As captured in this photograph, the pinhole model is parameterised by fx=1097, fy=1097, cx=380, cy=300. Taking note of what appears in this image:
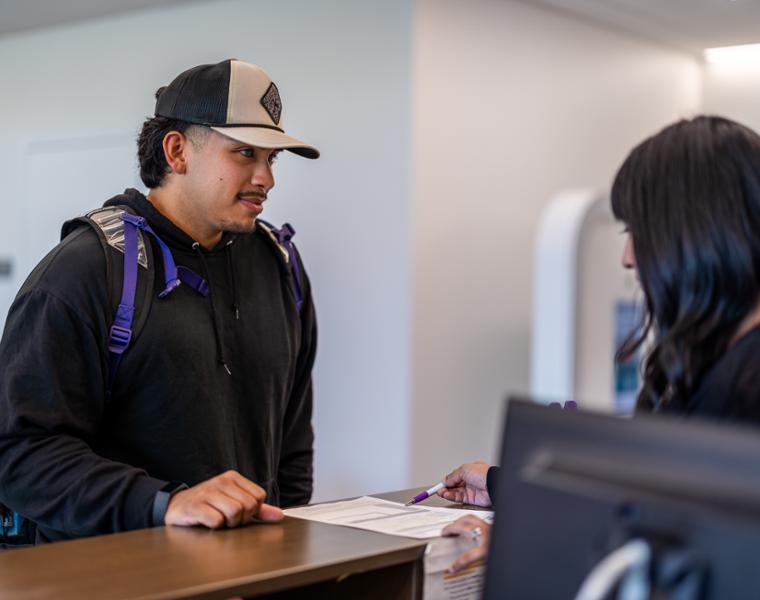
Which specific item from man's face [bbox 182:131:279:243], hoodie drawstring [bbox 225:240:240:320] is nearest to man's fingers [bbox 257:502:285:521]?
hoodie drawstring [bbox 225:240:240:320]

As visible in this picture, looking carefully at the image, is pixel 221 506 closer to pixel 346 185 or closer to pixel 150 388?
pixel 150 388

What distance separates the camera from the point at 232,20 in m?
4.31

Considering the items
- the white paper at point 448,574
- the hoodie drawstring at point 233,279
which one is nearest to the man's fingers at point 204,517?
the white paper at point 448,574

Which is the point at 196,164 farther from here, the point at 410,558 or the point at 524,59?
the point at 524,59

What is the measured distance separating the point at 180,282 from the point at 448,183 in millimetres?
1938

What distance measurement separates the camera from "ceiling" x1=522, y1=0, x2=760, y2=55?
13.9ft

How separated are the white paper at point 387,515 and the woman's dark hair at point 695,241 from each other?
504mm

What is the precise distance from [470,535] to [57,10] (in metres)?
3.66

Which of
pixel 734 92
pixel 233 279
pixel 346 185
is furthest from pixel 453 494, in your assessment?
pixel 734 92

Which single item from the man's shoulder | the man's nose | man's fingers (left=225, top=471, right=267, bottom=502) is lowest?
man's fingers (left=225, top=471, right=267, bottom=502)

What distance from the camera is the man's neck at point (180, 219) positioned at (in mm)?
2363

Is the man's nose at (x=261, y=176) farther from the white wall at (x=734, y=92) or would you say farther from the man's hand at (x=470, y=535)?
the white wall at (x=734, y=92)

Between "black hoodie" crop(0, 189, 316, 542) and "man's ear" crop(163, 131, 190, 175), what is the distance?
4.9 inches

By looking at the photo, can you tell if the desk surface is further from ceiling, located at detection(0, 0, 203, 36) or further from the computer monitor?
ceiling, located at detection(0, 0, 203, 36)
